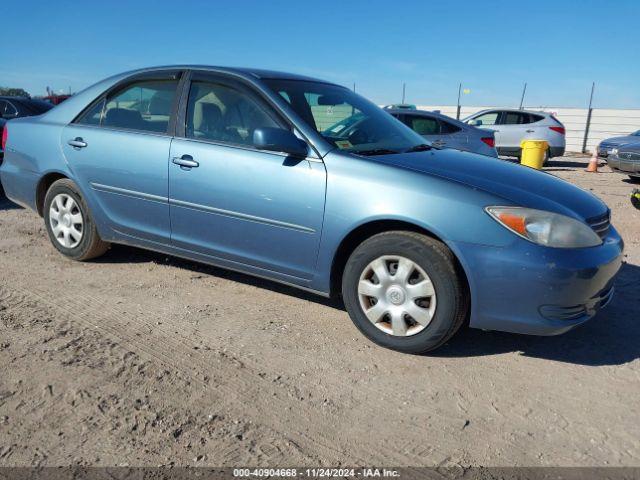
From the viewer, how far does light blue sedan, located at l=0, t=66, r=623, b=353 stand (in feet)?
9.68

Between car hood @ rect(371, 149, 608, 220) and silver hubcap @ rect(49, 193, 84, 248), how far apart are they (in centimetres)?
262

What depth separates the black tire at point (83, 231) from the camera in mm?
4492

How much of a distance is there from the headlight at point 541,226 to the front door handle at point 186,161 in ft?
6.36

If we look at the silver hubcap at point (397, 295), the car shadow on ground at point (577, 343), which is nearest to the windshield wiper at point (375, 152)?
the silver hubcap at point (397, 295)

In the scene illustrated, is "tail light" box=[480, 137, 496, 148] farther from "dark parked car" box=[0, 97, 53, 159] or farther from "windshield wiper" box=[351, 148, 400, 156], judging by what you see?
Answer: "dark parked car" box=[0, 97, 53, 159]

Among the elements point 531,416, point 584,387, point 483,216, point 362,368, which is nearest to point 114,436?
point 362,368

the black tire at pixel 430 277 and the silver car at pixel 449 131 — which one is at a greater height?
the silver car at pixel 449 131

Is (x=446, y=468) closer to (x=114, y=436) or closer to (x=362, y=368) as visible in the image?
(x=362, y=368)

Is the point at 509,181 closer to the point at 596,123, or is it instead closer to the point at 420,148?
the point at 420,148

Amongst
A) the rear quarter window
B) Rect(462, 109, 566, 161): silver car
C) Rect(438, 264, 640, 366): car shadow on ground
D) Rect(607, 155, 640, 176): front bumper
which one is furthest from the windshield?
Rect(462, 109, 566, 161): silver car

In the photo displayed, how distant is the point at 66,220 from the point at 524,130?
1342 cm

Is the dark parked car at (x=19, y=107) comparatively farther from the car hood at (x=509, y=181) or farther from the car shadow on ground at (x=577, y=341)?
the car hood at (x=509, y=181)

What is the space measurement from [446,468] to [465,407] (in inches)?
19.6

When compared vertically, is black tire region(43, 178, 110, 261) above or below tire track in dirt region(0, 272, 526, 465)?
above
